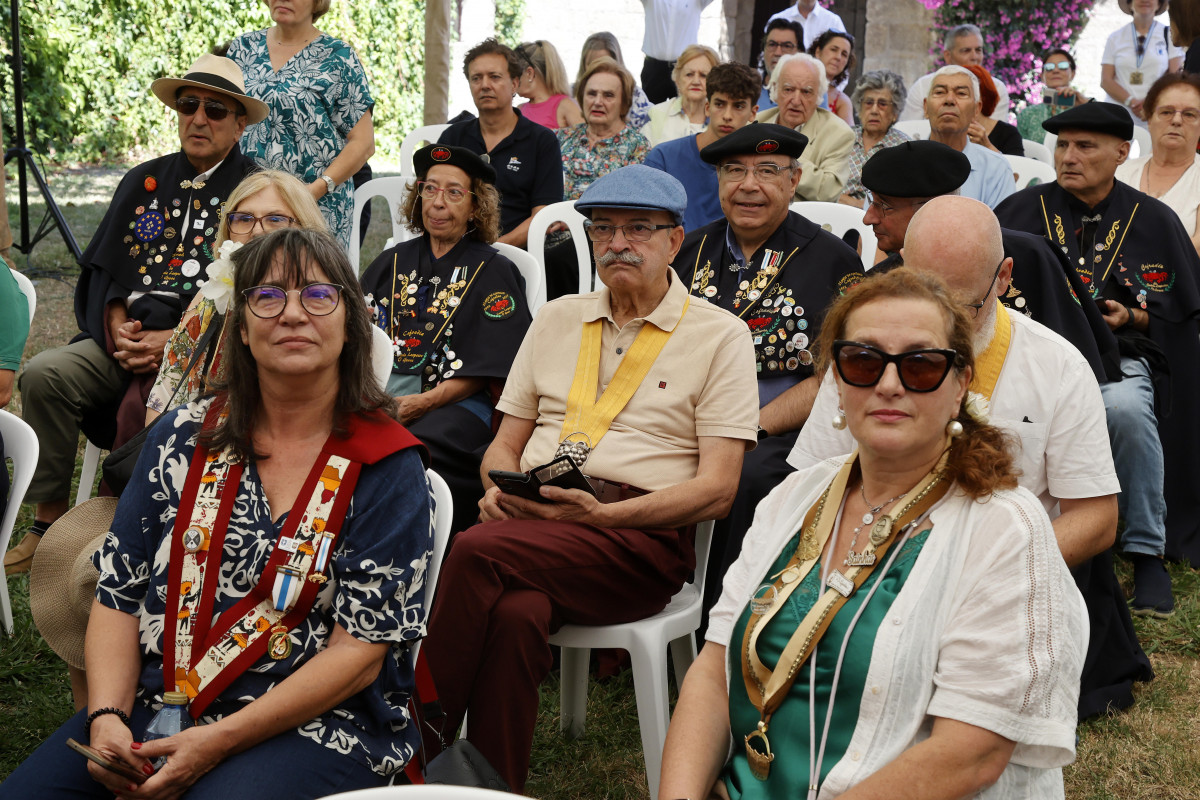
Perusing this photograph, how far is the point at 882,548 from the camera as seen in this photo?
179 centimetres

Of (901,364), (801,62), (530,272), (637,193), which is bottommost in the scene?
(530,272)

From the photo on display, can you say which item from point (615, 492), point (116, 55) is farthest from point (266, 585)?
point (116, 55)

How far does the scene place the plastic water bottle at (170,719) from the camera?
6.43ft

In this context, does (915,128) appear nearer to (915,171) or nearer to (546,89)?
(546,89)

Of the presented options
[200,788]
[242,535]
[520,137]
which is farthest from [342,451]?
[520,137]

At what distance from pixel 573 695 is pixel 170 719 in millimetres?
1408

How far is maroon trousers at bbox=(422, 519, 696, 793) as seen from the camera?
2.58 m

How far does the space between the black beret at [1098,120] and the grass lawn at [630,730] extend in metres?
1.66

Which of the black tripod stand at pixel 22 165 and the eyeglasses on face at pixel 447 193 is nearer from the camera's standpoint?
the eyeglasses on face at pixel 447 193

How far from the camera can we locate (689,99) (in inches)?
265

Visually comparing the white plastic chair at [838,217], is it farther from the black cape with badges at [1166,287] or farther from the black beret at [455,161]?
the black beret at [455,161]

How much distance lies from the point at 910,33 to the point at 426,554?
38.1 ft

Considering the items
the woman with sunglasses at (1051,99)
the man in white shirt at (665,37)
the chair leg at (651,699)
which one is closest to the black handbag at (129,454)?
the chair leg at (651,699)

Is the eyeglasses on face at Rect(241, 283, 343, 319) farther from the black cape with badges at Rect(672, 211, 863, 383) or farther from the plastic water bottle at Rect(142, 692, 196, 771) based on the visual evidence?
the black cape with badges at Rect(672, 211, 863, 383)
